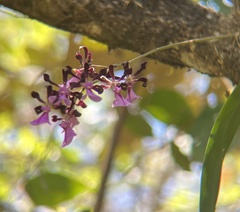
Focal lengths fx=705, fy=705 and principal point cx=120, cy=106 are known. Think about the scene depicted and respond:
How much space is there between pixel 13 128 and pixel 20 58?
18cm

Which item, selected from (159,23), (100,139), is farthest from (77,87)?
(100,139)

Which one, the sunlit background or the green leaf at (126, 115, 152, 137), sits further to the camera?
the green leaf at (126, 115, 152, 137)

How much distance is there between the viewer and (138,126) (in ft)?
A: 4.75

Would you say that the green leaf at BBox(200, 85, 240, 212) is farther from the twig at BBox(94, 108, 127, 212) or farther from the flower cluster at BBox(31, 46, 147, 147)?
the twig at BBox(94, 108, 127, 212)

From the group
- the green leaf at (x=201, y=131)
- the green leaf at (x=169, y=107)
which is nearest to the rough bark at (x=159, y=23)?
the green leaf at (x=201, y=131)

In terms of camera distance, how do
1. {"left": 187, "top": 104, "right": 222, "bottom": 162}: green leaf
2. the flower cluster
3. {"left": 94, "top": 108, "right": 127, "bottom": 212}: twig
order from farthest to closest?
{"left": 94, "top": 108, "right": 127, "bottom": 212}: twig
{"left": 187, "top": 104, "right": 222, "bottom": 162}: green leaf
the flower cluster

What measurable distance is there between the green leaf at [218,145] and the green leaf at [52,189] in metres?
0.49

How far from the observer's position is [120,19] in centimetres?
88

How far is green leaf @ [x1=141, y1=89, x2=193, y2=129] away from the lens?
1.40 m

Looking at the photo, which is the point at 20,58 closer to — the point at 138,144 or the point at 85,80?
the point at 138,144

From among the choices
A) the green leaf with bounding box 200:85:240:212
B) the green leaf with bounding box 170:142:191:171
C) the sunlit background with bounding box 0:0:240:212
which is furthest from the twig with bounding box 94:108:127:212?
the green leaf with bounding box 200:85:240:212

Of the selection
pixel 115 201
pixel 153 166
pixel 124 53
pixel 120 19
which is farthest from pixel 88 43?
pixel 115 201

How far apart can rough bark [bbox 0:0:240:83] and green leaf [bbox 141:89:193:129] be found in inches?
19.3

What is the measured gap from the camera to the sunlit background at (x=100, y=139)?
133cm
